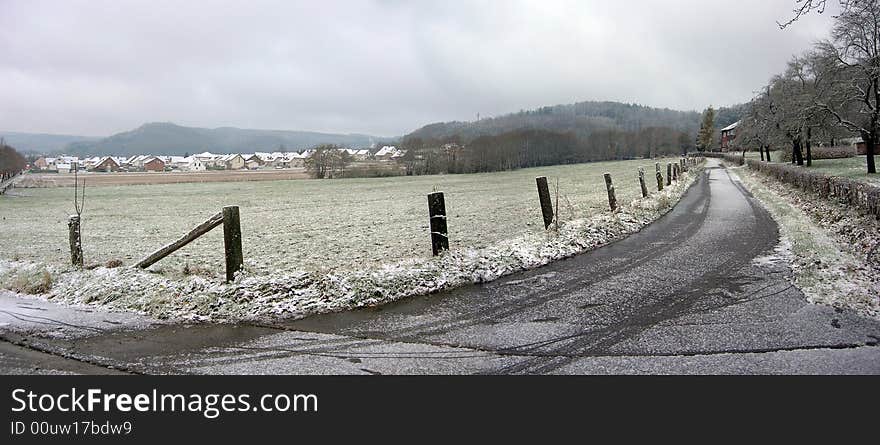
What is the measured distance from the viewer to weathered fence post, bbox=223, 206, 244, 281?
755 centimetres

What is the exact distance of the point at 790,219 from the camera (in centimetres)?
1454

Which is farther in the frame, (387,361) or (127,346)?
(127,346)

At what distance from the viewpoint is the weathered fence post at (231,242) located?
297 inches

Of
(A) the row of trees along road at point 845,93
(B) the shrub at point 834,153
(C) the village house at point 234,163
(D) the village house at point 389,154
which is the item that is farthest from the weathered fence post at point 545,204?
(C) the village house at point 234,163

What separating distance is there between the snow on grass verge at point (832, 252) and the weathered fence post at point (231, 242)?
303 inches

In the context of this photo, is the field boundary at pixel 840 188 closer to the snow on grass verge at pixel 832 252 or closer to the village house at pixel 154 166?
the snow on grass verge at pixel 832 252

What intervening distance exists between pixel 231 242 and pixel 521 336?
453cm

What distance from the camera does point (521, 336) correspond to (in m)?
5.51

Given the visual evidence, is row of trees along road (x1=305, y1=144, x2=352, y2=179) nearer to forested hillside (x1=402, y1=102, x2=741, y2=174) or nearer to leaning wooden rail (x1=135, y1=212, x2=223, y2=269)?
Result: forested hillside (x1=402, y1=102, x2=741, y2=174)
